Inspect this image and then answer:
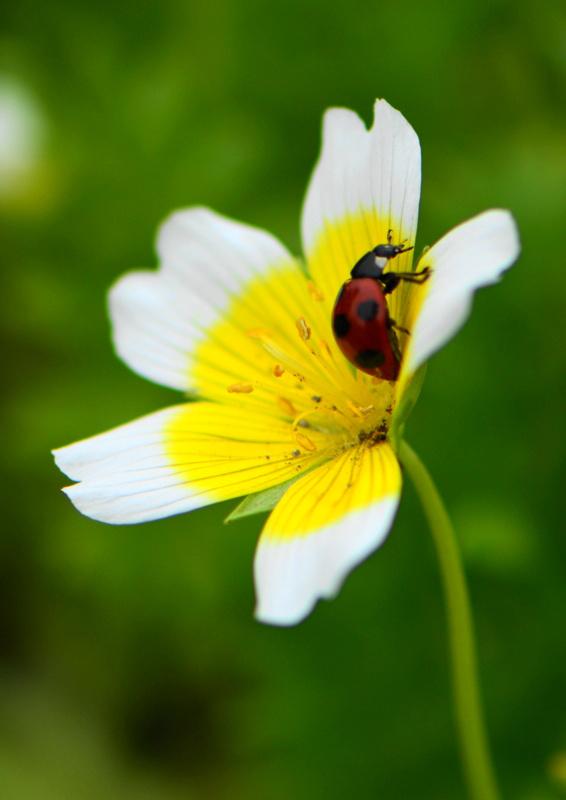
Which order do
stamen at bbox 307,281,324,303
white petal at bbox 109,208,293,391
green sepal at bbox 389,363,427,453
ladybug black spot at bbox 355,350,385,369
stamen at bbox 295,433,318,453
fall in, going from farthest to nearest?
white petal at bbox 109,208,293,391 < stamen at bbox 307,281,324,303 < stamen at bbox 295,433,318,453 < ladybug black spot at bbox 355,350,385,369 < green sepal at bbox 389,363,427,453

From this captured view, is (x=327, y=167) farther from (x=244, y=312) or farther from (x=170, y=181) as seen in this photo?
(x=170, y=181)

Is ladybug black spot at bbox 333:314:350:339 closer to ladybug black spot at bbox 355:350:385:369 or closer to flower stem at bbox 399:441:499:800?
ladybug black spot at bbox 355:350:385:369

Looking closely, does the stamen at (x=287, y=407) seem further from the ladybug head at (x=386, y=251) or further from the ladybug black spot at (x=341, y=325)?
the ladybug head at (x=386, y=251)

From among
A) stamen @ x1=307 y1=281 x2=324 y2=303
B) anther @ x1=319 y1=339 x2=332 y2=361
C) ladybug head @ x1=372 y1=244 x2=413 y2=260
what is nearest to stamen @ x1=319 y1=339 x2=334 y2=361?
anther @ x1=319 y1=339 x2=332 y2=361

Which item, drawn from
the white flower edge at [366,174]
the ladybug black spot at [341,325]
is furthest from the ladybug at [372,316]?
the white flower edge at [366,174]

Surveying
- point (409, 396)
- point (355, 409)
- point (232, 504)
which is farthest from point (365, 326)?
point (232, 504)

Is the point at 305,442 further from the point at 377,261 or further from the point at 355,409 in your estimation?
the point at 377,261
